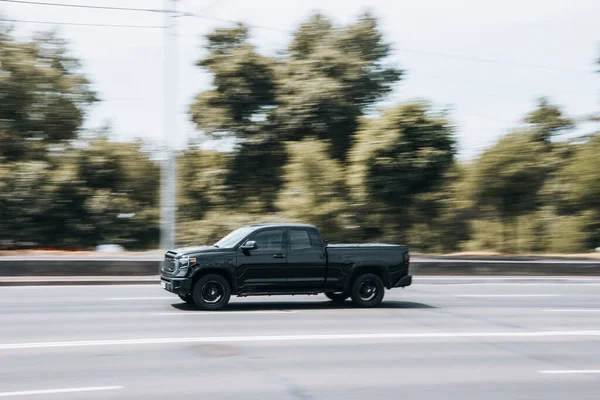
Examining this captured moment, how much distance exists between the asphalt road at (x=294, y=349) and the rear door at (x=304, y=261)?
1.89 ft

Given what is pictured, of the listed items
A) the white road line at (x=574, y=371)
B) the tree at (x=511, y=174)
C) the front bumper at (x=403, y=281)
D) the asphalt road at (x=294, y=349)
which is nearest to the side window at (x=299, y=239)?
the asphalt road at (x=294, y=349)

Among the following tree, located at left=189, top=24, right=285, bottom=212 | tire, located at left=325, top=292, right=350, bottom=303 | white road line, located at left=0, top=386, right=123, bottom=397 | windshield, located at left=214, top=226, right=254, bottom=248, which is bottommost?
white road line, located at left=0, top=386, right=123, bottom=397

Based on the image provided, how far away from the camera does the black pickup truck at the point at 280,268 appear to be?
14.2 m

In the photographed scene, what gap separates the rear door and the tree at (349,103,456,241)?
16.2 metres

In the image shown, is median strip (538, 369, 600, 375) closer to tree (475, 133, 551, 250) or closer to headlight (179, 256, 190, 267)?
headlight (179, 256, 190, 267)

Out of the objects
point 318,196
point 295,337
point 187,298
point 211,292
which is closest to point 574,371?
point 295,337

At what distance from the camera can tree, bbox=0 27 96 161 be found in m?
33.7

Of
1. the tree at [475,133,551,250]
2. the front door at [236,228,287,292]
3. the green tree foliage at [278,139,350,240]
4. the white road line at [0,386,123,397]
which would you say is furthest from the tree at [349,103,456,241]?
the white road line at [0,386,123,397]

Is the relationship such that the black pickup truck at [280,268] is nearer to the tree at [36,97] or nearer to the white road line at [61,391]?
the white road line at [61,391]

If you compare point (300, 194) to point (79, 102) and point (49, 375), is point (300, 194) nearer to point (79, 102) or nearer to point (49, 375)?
point (79, 102)

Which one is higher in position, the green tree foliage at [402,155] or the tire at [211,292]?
the green tree foliage at [402,155]

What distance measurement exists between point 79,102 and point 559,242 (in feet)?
82.6

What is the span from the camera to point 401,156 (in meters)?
30.7

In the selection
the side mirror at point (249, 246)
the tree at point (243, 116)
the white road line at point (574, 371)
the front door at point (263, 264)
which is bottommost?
the white road line at point (574, 371)
